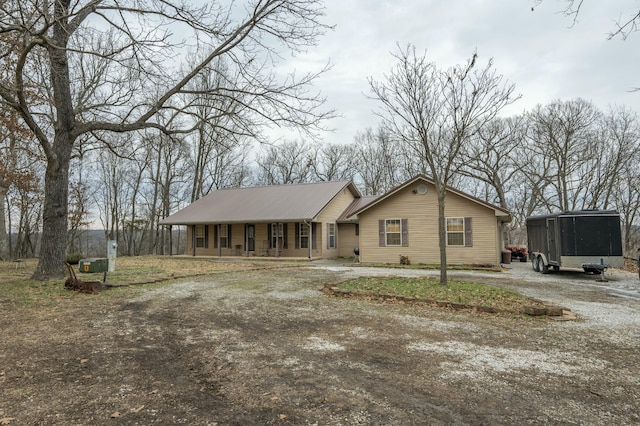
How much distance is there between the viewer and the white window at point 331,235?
79.6ft

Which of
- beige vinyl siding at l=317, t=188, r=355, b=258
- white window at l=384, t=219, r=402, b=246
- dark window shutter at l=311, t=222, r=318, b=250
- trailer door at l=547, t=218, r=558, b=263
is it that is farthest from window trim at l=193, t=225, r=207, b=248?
trailer door at l=547, t=218, r=558, b=263

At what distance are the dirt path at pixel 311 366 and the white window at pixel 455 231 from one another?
437 inches

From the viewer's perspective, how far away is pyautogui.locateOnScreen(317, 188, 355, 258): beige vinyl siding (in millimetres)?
23469

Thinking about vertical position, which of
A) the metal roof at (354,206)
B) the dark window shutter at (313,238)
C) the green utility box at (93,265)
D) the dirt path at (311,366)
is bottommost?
the dirt path at (311,366)

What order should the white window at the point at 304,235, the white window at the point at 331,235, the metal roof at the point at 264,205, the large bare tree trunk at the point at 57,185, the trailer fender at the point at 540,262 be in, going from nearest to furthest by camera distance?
1. the large bare tree trunk at the point at 57,185
2. the trailer fender at the point at 540,262
3. the metal roof at the point at 264,205
4. the white window at the point at 304,235
5. the white window at the point at 331,235

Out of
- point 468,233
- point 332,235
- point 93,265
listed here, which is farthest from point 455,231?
point 93,265

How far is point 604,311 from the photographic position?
7953 mm

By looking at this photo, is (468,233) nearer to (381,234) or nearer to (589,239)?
(381,234)

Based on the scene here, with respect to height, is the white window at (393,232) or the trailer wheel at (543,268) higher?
the white window at (393,232)

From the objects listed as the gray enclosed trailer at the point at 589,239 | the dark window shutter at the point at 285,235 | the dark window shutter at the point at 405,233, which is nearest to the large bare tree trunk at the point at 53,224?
the dark window shutter at the point at 285,235

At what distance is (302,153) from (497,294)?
36293 millimetres

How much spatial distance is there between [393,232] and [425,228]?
5.36 feet

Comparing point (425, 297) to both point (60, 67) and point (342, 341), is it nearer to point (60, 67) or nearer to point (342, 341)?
point (342, 341)

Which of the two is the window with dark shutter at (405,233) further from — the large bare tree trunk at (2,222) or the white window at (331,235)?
the large bare tree trunk at (2,222)
